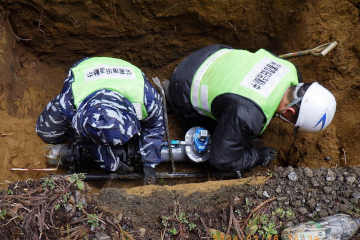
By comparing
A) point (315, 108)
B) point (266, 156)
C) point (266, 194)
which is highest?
point (315, 108)

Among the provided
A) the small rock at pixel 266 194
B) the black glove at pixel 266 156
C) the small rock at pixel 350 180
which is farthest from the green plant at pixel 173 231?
the black glove at pixel 266 156

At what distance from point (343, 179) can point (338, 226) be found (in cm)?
48

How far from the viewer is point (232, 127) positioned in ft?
9.53

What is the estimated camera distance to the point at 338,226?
239cm

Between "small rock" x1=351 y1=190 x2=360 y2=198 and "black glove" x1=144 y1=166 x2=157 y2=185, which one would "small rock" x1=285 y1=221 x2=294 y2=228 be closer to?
"small rock" x1=351 y1=190 x2=360 y2=198

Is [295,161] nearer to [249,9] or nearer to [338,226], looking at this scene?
[338,226]

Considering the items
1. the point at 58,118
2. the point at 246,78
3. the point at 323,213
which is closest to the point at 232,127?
the point at 246,78

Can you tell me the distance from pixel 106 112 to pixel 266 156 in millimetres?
2021

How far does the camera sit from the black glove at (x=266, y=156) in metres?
3.68

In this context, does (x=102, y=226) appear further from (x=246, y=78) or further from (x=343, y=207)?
(x=343, y=207)

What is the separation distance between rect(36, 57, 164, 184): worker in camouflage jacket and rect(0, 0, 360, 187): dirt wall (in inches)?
23.0

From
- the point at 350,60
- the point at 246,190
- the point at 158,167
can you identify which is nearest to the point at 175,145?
the point at 158,167

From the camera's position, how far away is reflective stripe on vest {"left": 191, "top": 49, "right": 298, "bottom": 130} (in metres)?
2.87

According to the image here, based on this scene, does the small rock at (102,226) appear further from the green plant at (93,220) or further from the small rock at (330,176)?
the small rock at (330,176)
